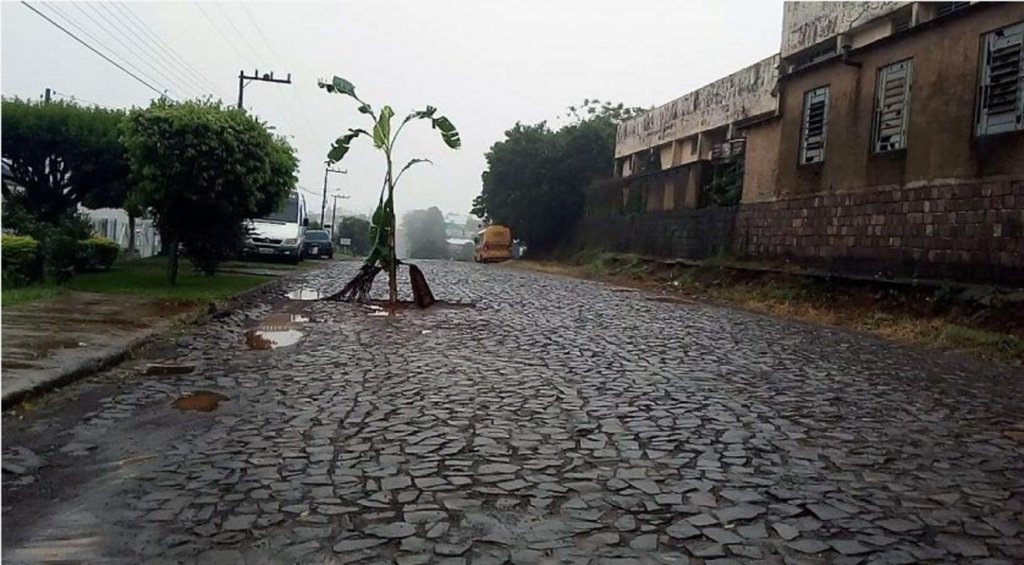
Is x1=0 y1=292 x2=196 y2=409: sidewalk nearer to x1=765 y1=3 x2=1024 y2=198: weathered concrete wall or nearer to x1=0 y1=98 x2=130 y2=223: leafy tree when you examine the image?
x1=0 y1=98 x2=130 y2=223: leafy tree

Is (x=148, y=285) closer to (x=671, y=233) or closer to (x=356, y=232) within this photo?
(x=671, y=233)

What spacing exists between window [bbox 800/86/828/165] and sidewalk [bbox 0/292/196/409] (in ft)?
46.8

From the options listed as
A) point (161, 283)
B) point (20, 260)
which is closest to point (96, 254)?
point (161, 283)

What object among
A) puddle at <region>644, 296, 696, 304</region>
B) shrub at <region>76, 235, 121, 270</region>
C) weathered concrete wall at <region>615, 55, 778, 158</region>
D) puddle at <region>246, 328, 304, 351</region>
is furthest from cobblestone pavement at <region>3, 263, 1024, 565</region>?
weathered concrete wall at <region>615, 55, 778, 158</region>

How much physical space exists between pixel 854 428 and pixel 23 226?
15.4 meters

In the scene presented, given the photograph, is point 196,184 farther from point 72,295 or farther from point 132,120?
point 72,295

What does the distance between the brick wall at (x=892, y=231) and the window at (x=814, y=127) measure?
3.44 feet

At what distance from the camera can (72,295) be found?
42.8ft

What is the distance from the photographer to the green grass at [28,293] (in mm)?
11500

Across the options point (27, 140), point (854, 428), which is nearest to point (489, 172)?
point (27, 140)

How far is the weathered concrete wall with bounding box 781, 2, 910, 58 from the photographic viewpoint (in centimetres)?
2280

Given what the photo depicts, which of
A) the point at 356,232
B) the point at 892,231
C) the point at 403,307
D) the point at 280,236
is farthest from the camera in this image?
the point at 356,232

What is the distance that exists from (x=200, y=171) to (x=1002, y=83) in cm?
1380

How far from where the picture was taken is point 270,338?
10367 millimetres
